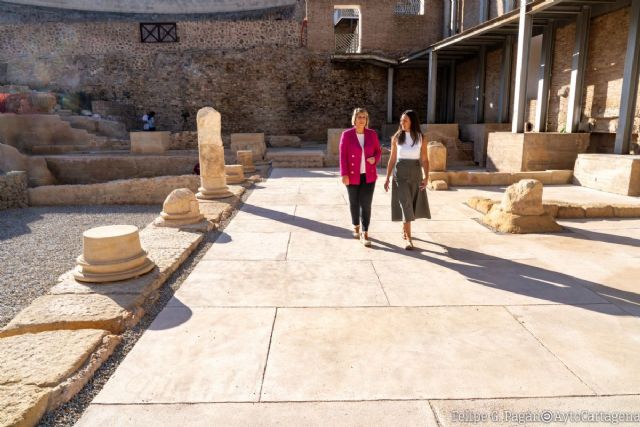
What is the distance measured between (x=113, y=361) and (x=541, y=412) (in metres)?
2.54

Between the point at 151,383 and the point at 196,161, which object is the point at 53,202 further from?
the point at 151,383

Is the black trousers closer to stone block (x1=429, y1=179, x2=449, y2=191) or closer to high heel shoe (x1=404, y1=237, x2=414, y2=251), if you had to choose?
high heel shoe (x1=404, y1=237, x2=414, y2=251)

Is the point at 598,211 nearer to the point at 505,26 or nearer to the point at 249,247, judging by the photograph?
the point at 249,247

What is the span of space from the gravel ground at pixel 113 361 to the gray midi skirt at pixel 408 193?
7.76 feet

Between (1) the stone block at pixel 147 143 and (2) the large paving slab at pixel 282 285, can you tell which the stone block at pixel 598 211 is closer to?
(2) the large paving slab at pixel 282 285

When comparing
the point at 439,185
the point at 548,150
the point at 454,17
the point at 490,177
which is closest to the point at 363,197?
the point at 439,185

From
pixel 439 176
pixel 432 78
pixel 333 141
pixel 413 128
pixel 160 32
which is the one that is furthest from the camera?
pixel 160 32

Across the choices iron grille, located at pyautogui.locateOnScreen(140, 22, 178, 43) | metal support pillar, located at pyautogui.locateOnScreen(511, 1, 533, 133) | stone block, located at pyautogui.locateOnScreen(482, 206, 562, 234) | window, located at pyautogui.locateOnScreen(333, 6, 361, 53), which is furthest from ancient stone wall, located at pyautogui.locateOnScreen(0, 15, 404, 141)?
stone block, located at pyautogui.locateOnScreen(482, 206, 562, 234)

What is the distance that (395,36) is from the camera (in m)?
22.4

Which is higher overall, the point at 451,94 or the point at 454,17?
the point at 454,17

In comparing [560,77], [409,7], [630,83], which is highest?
[409,7]

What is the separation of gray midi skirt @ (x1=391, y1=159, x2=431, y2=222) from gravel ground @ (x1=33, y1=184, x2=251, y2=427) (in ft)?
7.76

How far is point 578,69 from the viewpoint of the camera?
10.9m

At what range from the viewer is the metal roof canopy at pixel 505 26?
10266mm
